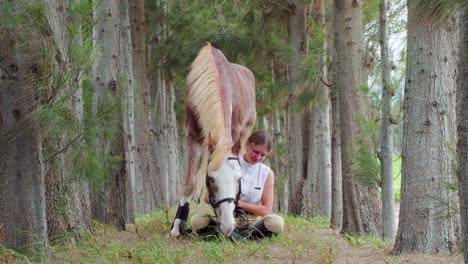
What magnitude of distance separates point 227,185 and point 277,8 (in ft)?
19.5

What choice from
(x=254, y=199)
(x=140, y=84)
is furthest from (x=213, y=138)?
(x=140, y=84)

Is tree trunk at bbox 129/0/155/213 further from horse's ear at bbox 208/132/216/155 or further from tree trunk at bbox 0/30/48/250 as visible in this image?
tree trunk at bbox 0/30/48/250

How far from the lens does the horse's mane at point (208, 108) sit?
5.74 metres

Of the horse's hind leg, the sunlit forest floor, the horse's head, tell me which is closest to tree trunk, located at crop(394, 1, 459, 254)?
the sunlit forest floor

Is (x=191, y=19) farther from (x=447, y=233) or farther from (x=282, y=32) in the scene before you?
(x=447, y=233)

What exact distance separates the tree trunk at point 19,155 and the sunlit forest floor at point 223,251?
0.91ft

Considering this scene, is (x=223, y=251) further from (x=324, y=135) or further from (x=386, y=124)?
(x=324, y=135)

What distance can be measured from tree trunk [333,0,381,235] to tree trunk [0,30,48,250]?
3.46 m

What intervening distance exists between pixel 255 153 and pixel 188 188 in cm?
74

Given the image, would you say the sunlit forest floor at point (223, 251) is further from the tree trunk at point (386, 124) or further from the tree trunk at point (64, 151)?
the tree trunk at point (386, 124)

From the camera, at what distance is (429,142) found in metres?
4.45

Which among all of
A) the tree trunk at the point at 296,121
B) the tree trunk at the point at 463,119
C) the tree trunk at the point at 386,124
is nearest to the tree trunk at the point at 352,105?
the tree trunk at the point at 386,124

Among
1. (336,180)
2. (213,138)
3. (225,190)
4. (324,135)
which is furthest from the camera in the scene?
(324,135)

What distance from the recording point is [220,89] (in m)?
6.36
